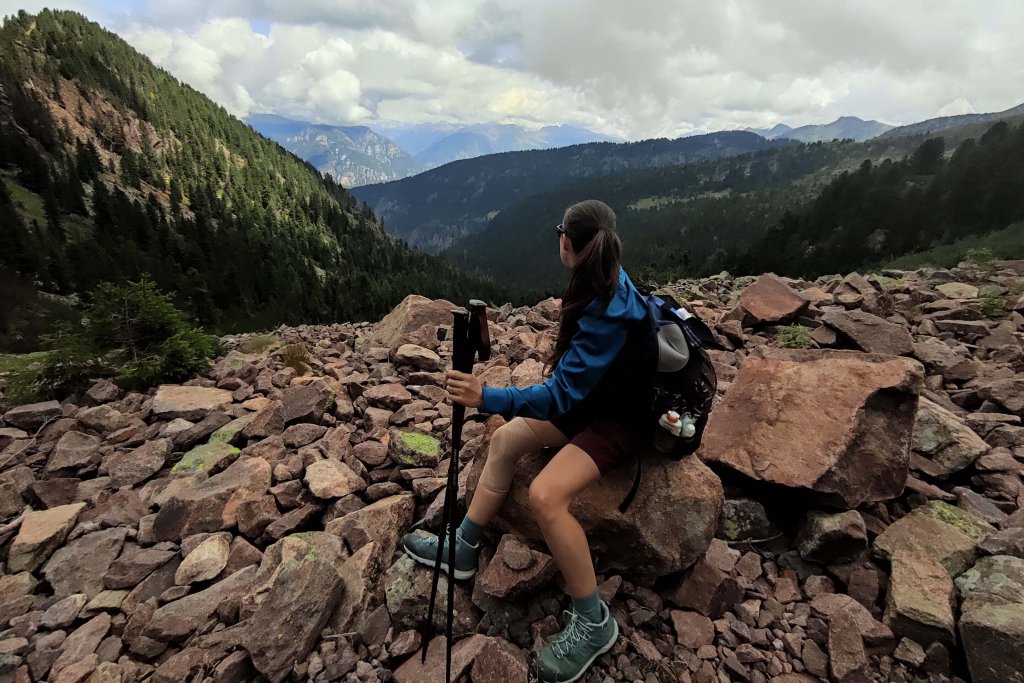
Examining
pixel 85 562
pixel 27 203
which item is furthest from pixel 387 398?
pixel 27 203

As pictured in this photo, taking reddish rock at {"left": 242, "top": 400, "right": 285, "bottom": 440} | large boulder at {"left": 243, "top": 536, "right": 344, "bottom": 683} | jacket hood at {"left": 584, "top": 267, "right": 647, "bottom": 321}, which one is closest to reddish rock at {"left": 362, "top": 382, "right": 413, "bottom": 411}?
reddish rock at {"left": 242, "top": 400, "right": 285, "bottom": 440}

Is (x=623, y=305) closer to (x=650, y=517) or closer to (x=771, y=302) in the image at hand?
(x=650, y=517)

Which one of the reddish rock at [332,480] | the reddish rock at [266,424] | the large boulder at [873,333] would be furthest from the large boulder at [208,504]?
the large boulder at [873,333]

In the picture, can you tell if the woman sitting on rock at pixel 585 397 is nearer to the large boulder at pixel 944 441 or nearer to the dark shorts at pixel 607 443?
the dark shorts at pixel 607 443

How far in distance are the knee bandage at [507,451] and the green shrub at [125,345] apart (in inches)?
341

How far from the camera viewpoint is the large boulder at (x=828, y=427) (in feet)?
13.5

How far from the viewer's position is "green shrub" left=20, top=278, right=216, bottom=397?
9.28 metres

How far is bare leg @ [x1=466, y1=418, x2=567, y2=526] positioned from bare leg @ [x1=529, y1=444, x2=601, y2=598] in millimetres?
474

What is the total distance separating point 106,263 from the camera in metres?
69.8

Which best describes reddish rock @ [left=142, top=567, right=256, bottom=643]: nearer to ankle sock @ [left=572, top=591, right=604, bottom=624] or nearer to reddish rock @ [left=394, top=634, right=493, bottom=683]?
reddish rock @ [left=394, top=634, right=493, bottom=683]

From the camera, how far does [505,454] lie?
12.5 ft

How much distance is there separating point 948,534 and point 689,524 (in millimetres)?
2060

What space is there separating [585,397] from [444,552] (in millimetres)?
2023

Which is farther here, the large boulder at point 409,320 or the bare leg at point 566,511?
the large boulder at point 409,320
